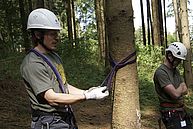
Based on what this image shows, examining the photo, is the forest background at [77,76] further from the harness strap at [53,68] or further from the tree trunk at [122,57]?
the harness strap at [53,68]

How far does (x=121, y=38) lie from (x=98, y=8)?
644 inches

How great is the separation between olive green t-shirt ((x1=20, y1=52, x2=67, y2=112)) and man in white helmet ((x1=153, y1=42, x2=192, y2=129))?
1.88 metres

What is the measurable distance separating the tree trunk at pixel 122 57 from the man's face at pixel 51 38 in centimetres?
91

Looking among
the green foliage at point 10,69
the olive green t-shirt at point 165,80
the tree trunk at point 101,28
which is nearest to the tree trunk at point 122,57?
the olive green t-shirt at point 165,80

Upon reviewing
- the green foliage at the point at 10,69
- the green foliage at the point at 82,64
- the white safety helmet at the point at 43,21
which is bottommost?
the green foliage at the point at 82,64

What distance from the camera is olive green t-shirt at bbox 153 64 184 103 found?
15.3 ft

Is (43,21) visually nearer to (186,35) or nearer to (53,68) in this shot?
(53,68)

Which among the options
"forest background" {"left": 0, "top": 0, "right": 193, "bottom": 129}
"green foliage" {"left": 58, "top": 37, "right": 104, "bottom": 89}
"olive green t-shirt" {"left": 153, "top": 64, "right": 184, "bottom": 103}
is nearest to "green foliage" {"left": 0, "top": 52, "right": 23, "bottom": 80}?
"forest background" {"left": 0, "top": 0, "right": 193, "bottom": 129}

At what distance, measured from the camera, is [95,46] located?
23203mm

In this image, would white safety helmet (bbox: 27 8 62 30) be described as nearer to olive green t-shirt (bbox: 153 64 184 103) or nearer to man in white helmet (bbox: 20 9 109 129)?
man in white helmet (bbox: 20 9 109 129)

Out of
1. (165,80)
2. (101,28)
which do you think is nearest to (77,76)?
(101,28)

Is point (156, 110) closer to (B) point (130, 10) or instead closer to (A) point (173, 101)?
(A) point (173, 101)

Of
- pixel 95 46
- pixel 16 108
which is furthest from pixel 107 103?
pixel 95 46

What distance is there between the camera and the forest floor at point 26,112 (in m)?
7.37
